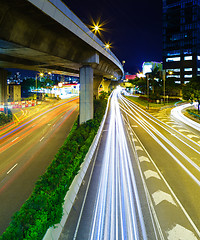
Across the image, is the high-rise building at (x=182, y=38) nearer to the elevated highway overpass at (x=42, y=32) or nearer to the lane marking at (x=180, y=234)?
the elevated highway overpass at (x=42, y=32)

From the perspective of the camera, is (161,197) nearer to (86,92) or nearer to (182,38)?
(86,92)

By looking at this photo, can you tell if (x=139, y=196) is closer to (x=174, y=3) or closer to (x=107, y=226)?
(x=107, y=226)

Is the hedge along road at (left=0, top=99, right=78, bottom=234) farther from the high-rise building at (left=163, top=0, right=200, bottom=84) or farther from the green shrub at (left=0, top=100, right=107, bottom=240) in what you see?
the high-rise building at (left=163, top=0, right=200, bottom=84)

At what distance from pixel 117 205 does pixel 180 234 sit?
3.26 meters

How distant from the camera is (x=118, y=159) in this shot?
17.7 meters

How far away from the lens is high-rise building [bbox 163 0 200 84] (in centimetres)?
11369

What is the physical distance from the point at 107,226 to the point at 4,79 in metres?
37.4

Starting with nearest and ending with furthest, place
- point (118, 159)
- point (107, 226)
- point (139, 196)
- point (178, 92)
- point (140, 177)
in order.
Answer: point (107, 226) < point (139, 196) < point (140, 177) < point (118, 159) < point (178, 92)

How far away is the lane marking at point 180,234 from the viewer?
837cm

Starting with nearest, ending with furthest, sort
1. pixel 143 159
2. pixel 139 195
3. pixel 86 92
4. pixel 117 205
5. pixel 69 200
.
→ 1. pixel 69 200
2. pixel 117 205
3. pixel 139 195
4. pixel 143 159
5. pixel 86 92

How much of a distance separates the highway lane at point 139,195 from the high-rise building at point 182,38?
106 m

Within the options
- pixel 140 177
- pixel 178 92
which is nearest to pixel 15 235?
pixel 140 177

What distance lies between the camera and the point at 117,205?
10719mm

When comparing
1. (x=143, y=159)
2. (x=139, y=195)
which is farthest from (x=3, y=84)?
(x=139, y=195)
